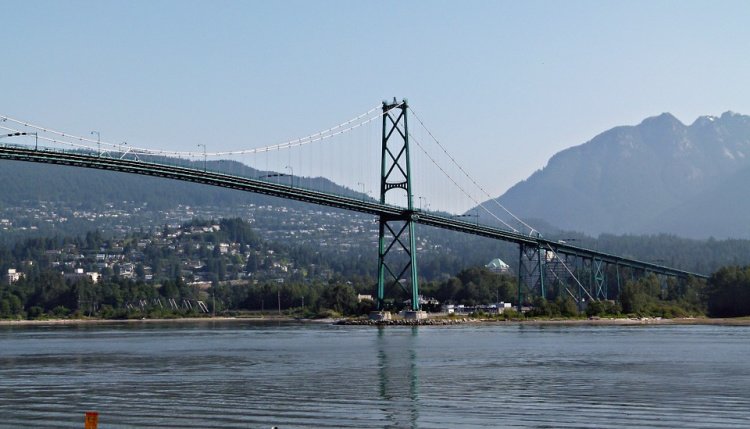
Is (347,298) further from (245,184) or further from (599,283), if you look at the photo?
(245,184)

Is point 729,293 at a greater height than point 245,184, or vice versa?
point 245,184

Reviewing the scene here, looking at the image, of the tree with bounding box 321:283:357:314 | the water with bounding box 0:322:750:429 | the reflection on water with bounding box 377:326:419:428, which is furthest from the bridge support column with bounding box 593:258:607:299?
the water with bounding box 0:322:750:429

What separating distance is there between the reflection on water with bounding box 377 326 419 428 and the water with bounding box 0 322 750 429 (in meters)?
0.05

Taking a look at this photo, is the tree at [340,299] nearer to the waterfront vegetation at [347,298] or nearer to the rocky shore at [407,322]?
the waterfront vegetation at [347,298]

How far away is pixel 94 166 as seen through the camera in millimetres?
64000

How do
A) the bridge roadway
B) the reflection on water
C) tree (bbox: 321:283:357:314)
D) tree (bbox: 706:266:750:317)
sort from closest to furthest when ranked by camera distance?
1. the reflection on water
2. the bridge roadway
3. tree (bbox: 706:266:750:317)
4. tree (bbox: 321:283:357:314)

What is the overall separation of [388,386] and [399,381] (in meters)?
1.63

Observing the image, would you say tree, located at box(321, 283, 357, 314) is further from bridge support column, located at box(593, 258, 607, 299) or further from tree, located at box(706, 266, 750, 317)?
tree, located at box(706, 266, 750, 317)

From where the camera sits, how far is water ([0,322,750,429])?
25906mm

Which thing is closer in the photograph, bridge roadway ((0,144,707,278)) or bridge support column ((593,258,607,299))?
bridge roadway ((0,144,707,278))

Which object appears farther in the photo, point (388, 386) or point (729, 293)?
point (729, 293)

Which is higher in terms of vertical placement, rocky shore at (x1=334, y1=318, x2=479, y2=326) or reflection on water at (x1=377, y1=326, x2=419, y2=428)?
rocky shore at (x1=334, y1=318, x2=479, y2=326)

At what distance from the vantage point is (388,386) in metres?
33.6

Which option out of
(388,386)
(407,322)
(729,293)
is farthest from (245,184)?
(729,293)
